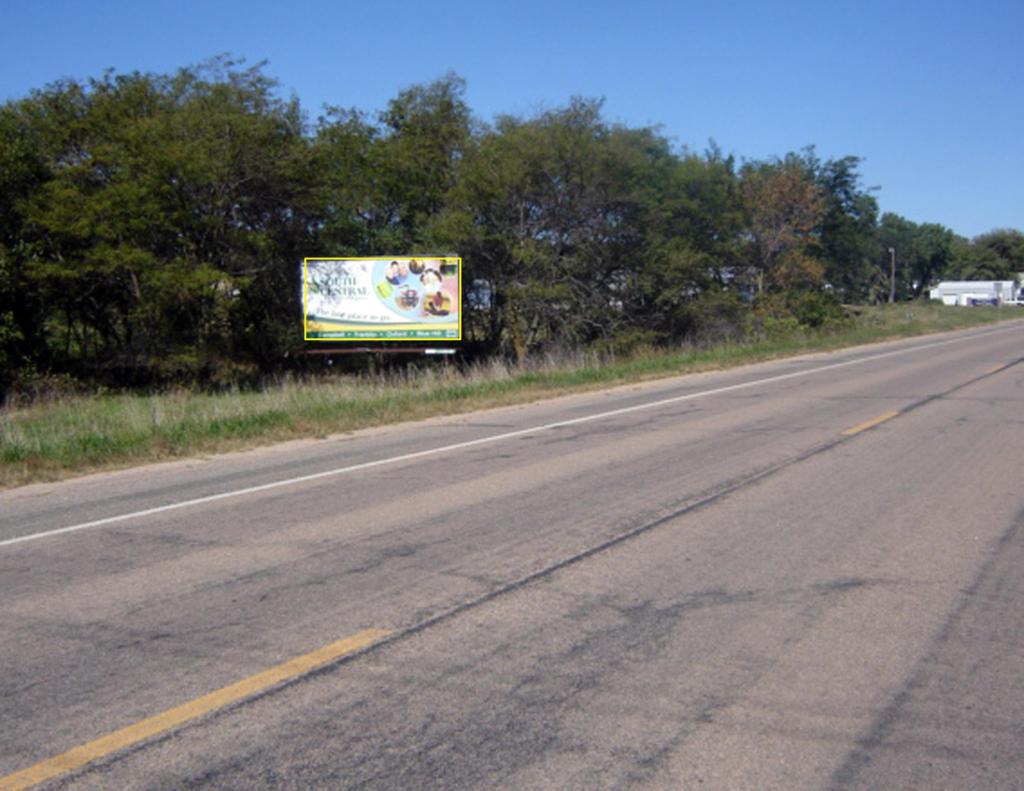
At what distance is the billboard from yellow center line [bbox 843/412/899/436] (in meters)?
14.2

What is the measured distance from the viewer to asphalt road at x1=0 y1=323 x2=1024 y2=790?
402cm

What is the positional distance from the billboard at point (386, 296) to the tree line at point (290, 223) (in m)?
2.83

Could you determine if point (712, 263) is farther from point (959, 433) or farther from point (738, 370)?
point (959, 433)

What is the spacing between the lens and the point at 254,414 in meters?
15.7

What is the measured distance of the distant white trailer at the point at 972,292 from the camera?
336ft

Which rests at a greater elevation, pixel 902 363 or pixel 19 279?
pixel 19 279

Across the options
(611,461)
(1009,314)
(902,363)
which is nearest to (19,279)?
(611,461)

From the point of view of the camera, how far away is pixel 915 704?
14.7ft

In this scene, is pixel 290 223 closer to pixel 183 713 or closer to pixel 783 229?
pixel 783 229

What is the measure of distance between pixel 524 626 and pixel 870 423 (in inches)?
385

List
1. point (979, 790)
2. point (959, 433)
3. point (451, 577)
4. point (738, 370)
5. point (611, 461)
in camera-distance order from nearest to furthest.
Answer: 1. point (979, 790)
2. point (451, 577)
3. point (611, 461)
4. point (959, 433)
5. point (738, 370)

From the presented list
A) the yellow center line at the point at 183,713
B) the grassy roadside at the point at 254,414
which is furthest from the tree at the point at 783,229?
the yellow center line at the point at 183,713

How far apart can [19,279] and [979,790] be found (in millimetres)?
28119

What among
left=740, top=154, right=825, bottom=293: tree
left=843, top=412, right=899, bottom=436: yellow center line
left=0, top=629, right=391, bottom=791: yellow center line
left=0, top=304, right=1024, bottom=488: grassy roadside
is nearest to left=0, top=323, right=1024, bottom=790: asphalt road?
left=0, top=629, right=391, bottom=791: yellow center line
